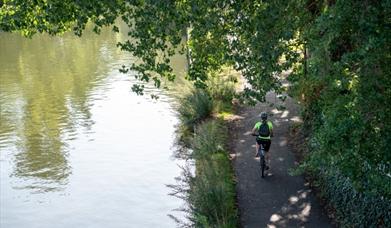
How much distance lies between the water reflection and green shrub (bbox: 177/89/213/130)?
483cm

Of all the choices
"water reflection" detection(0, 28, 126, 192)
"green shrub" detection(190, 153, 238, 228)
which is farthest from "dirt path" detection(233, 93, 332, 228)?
"water reflection" detection(0, 28, 126, 192)

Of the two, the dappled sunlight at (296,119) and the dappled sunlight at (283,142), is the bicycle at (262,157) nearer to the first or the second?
the dappled sunlight at (283,142)

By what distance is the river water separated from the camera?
1537 cm

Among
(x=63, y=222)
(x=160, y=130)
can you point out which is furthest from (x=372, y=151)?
(x=160, y=130)

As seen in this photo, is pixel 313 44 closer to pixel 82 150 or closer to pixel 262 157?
pixel 262 157

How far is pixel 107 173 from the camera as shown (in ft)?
59.7

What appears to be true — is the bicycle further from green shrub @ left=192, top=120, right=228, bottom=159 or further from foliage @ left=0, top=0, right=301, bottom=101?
foliage @ left=0, top=0, right=301, bottom=101

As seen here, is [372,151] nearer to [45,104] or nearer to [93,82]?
[45,104]

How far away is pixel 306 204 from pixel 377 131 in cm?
596

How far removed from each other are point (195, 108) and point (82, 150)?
4837 mm

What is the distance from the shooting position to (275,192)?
12773mm

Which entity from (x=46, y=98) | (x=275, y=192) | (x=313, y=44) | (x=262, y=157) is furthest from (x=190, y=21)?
(x=46, y=98)

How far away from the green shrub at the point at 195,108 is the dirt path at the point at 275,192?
246cm

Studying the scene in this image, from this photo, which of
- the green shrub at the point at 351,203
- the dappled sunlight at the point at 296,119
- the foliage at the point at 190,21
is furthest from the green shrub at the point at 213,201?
the dappled sunlight at the point at 296,119
